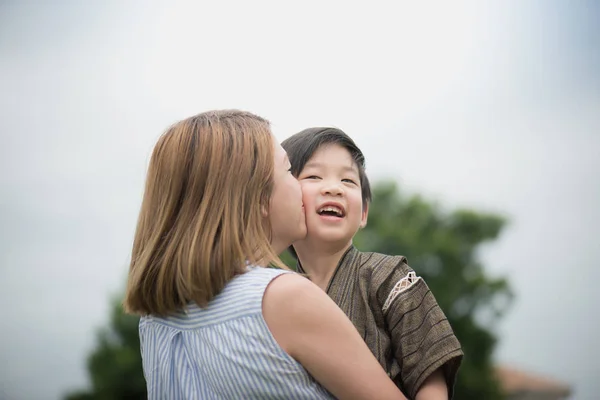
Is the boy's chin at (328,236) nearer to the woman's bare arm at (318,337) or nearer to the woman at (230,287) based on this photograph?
the woman at (230,287)

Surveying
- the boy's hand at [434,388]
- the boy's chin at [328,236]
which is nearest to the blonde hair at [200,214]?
the boy's chin at [328,236]

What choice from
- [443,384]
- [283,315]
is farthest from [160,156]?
[443,384]

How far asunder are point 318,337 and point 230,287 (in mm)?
229

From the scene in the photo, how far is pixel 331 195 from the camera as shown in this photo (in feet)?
6.63

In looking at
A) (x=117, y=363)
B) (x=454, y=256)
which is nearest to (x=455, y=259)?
(x=454, y=256)

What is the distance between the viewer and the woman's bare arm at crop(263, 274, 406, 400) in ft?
4.49

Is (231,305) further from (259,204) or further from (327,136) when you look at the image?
(327,136)

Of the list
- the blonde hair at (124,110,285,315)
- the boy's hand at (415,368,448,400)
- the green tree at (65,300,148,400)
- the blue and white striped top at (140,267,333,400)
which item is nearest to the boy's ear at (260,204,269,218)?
the blonde hair at (124,110,285,315)

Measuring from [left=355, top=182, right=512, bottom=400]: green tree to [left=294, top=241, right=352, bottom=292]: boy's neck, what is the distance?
10731 millimetres

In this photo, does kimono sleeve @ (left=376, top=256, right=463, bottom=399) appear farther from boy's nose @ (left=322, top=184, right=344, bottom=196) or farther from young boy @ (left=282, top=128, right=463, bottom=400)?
boy's nose @ (left=322, top=184, right=344, bottom=196)

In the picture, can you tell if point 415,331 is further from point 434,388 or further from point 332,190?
point 332,190

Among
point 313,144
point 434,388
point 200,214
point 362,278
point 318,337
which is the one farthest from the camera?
point 313,144

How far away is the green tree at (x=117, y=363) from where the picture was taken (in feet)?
38.4

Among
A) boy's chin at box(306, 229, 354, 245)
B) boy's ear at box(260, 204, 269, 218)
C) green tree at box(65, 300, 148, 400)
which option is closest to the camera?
boy's ear at box(260, 204, 269, 218)
